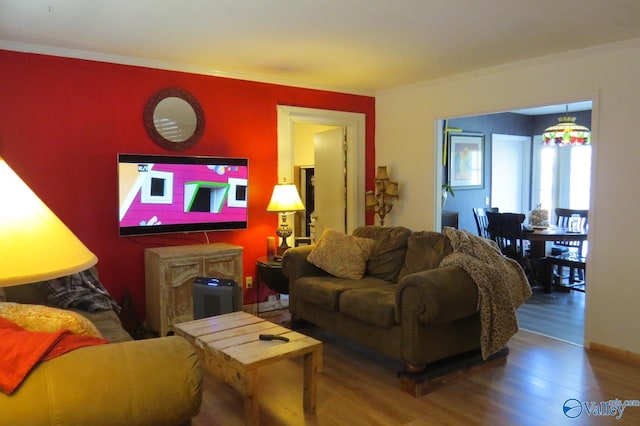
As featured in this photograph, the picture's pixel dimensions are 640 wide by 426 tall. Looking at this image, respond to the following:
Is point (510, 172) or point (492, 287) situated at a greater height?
point (510, 172)

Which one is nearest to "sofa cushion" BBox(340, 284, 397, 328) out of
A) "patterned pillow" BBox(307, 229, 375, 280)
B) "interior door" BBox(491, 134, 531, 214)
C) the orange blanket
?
"patterned pillow" BBox(307, 229, 375, 280)

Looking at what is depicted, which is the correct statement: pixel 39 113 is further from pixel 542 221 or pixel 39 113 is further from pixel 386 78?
pixel 542 221

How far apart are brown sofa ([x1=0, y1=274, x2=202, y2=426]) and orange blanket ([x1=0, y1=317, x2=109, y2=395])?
0.07 ft

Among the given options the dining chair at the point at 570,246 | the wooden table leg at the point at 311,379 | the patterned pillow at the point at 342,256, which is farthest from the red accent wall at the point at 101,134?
the dining chair at the point at 570,246

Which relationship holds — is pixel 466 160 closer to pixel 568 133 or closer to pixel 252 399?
pixel 568 133

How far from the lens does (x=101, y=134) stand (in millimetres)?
3988

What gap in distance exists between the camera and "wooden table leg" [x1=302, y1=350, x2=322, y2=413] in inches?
108

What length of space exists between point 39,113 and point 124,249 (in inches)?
48.6

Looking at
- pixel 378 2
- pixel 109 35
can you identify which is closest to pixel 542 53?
pixel 378 2

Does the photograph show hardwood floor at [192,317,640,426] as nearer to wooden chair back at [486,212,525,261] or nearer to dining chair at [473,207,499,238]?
wooden chair back at [486,212,525,261]

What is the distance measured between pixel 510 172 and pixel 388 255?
428 centimetres

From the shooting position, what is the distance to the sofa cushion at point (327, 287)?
12.1ft

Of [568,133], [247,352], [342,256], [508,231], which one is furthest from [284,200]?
[568,133]

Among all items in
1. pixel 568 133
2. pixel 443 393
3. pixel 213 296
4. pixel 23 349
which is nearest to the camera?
pixel 23 349
